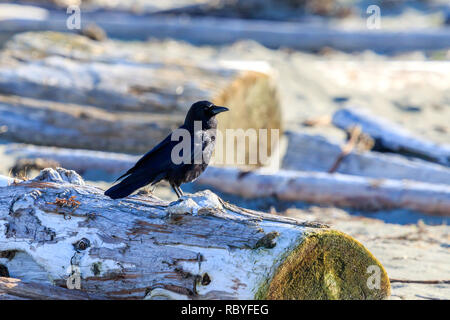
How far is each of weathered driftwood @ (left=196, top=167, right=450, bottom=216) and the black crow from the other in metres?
1.58

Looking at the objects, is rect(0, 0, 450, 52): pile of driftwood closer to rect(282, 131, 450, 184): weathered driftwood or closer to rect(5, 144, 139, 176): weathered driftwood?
rect(282, 131, 450, 184): weathered driftwood

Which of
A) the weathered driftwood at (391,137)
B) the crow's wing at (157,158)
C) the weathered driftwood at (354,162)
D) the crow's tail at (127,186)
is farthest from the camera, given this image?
the weathered driftwood at (391,137)

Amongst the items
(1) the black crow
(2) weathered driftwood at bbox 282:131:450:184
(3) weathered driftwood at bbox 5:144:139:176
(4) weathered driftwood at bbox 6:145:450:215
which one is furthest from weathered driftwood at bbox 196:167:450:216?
(1) the black crow

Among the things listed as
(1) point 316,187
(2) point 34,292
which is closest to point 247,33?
(1) point 316,187

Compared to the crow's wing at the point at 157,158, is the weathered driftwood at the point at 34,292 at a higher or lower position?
lower

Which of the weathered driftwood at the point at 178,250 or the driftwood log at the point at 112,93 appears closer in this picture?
the weathered driftwood at the point at 178,250

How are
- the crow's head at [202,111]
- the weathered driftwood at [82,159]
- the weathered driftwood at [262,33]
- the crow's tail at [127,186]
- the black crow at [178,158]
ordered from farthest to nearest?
the weathered driftwood at [262,33] < the weathered driftwood at [82,159] < the crow's head at [202,111] < the black crow at [178,158] < the crow's tail at [127,186]

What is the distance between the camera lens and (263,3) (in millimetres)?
14273

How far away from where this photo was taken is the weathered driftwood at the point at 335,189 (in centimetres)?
538

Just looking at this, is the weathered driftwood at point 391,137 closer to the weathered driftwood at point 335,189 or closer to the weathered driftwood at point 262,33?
the weathered driftwood at point 335,189

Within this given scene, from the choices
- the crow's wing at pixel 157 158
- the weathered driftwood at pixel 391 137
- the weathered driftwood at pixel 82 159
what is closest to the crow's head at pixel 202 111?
the crow's wing at pixel 157 158

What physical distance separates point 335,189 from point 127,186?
8.99 ft

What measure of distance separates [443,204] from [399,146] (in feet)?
4.61

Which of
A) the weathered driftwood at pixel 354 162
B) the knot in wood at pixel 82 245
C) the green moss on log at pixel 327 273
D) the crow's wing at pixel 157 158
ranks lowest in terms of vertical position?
the green moss on log at pixel 327 273
